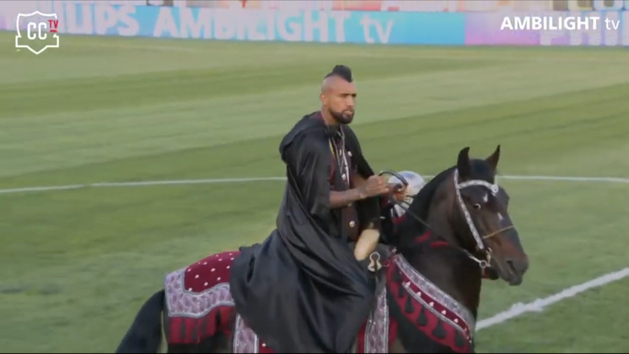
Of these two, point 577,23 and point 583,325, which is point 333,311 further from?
point 577,23

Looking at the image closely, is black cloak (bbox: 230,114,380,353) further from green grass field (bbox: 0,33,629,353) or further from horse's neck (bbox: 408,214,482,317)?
green grass field (bbox: 0,33,629,353)

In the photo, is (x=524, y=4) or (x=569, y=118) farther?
(x=524, y=4)

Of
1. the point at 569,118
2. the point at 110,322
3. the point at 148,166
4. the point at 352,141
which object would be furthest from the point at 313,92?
the point at 352,141

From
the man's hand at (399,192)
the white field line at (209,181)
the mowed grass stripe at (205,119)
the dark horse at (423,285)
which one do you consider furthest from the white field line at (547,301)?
the mowed grass stripe at (205,119)

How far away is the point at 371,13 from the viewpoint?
46.8 metres

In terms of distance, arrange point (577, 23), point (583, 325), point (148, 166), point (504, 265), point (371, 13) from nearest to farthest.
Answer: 1. point (504, 265)
2. point (583, 325)
3. point (148, 166)
4. point (577, 23)
5. point (371, 13)

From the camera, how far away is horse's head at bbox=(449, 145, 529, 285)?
26.6ft

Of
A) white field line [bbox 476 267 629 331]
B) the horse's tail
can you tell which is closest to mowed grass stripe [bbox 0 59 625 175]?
white field line [bbox 476 267 629 331]

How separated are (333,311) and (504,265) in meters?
1.06

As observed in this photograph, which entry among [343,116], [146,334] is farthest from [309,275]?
[146,334]

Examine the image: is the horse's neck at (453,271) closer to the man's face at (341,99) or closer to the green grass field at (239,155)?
the man's face at (341,99)

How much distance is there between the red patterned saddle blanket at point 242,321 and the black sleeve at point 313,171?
0.66 meters

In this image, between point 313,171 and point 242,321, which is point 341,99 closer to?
point 313,171

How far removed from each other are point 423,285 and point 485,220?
0.56 meters
